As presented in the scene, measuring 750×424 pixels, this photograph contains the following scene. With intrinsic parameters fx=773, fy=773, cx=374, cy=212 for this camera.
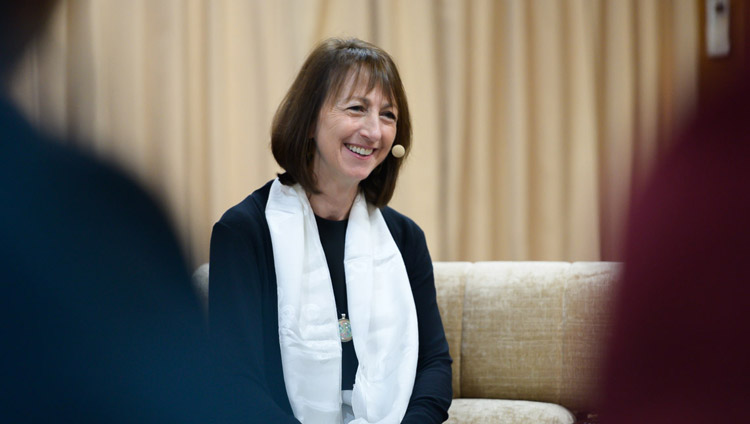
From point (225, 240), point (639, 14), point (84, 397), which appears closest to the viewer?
point (84, 397)

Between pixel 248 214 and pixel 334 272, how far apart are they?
253 millimetres

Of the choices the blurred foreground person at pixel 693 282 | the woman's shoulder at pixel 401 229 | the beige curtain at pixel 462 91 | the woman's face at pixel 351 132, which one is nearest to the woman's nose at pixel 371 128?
the woman's face at pixel 351 132

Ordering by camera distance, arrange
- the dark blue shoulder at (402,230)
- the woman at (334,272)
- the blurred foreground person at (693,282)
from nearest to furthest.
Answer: the blurred foreground person at (693,282)
the woman at (334,272)
the dark blue shoulder at (402,230)

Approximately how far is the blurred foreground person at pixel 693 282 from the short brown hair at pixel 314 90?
57.8 inches

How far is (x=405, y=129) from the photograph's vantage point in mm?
1945

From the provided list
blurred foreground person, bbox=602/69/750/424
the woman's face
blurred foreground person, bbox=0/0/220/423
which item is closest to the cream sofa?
the woman's face

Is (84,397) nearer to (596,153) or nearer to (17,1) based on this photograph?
(17,1)

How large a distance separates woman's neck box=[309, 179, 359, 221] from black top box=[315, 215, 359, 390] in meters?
0.02

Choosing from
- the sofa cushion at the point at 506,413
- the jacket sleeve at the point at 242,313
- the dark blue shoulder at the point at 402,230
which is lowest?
the sofa cushion at the point at 506,413

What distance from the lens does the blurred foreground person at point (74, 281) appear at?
460mm

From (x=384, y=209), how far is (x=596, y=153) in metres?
1.35

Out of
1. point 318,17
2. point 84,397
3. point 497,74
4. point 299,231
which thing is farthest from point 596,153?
point 84,397

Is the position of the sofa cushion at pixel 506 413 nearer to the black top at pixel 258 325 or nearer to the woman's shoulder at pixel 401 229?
the black top at pixel 258 325

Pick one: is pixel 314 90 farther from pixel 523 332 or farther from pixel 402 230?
pixel 523 332
